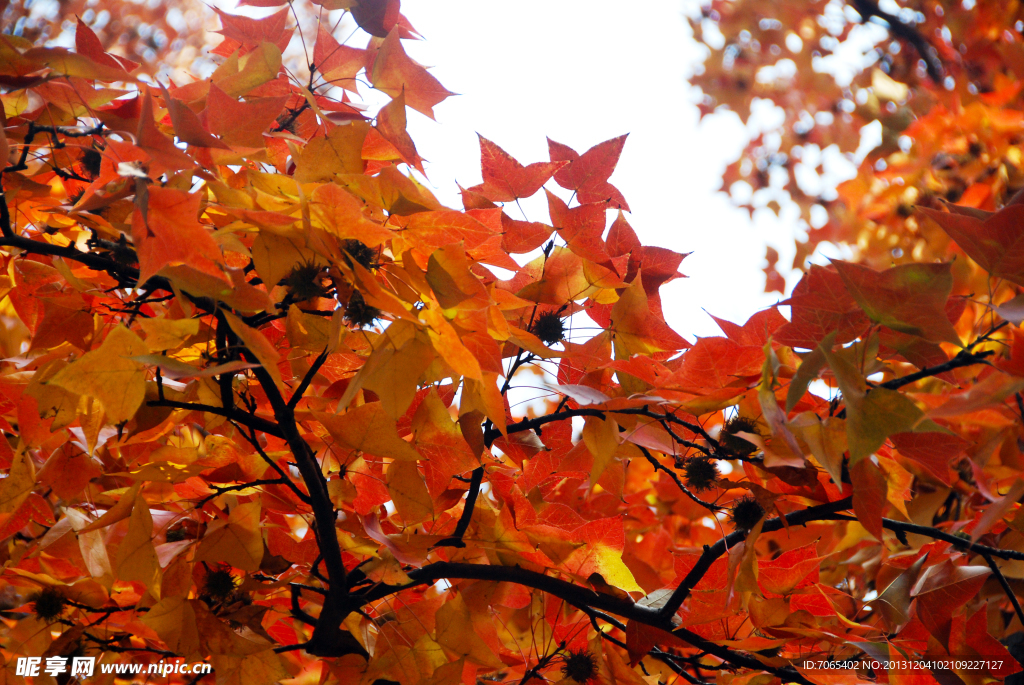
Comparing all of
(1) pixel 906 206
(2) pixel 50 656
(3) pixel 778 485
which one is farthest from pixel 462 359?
(1) pixel 906 206

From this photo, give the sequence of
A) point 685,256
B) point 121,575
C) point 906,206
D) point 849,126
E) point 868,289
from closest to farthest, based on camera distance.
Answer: point 868,289, point 121,575, point 685,256, point 906,206, point 849,126

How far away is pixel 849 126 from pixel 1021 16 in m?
0.63

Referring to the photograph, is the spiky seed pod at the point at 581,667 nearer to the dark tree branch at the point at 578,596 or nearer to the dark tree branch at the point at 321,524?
the dark tree branch at the point at 578,596

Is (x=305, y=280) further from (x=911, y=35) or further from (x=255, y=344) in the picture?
(x=911, y=35)

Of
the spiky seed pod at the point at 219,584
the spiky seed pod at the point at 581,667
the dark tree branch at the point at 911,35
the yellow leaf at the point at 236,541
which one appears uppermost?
the dark tree branch at the point at 911,35

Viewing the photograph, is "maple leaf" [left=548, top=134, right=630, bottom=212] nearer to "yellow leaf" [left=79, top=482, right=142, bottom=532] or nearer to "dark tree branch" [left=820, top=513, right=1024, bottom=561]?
"dark tree branch" [left=820, top=513, right=1024, bottom=561]

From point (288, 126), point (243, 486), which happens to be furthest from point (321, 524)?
point (288, 126)

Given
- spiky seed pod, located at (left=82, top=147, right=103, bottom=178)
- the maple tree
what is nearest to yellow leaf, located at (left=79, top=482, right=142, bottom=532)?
the maple tree

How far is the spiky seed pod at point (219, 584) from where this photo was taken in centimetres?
62

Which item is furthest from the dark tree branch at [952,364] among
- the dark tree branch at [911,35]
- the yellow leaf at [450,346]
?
the dark tree branch at [911,35]

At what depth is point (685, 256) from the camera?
1.98 ft

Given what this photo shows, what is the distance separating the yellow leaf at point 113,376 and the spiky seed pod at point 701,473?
1.49 feet

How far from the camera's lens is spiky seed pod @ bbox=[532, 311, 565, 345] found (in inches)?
23.5

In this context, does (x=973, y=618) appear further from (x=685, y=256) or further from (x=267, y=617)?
(x=267, y=617)
